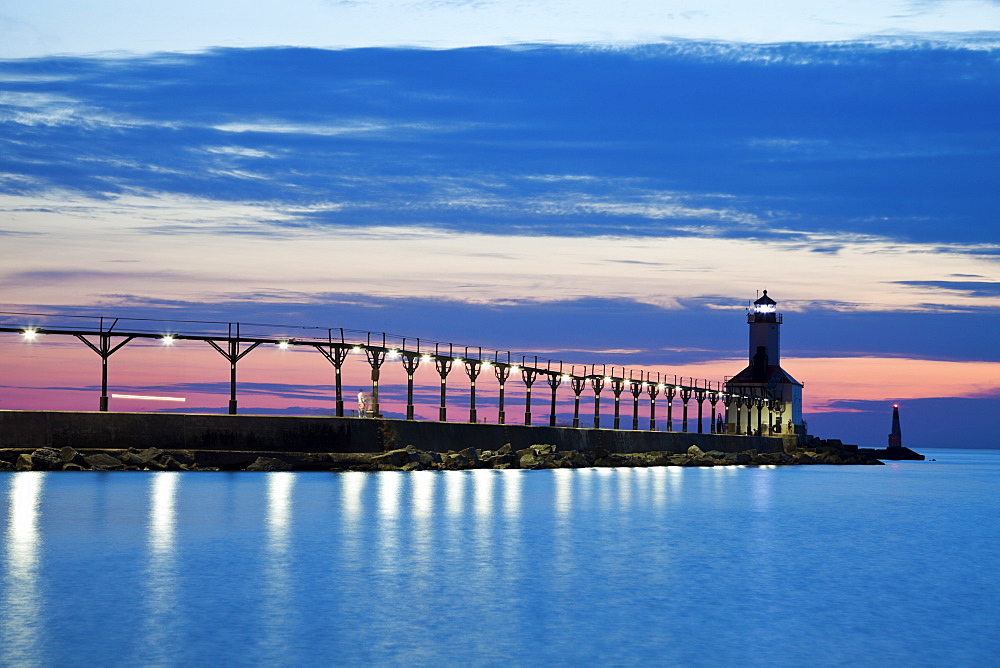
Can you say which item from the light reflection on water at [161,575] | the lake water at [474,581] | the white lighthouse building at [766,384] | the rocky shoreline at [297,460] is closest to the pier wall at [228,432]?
the rocky shoreline at [297,460]

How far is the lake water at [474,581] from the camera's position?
15.8 metres

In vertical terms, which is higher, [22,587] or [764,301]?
[764,301]

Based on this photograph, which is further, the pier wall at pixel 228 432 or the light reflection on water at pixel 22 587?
the pier wall at pixel 228 432

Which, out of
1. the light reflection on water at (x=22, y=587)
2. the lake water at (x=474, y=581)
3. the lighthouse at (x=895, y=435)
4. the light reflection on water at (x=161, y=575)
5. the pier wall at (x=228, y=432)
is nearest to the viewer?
the light reflection on water at (x=22, y=587)

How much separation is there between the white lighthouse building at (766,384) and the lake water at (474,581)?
3133 inches

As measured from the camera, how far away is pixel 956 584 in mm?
23766

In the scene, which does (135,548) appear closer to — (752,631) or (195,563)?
(195,563)

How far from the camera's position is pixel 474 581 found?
22.1 metres

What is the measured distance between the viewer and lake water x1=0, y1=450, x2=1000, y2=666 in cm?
1583

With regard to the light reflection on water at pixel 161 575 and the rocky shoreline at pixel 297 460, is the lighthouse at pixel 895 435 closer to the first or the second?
the rocky shoreline at pixel 297 460

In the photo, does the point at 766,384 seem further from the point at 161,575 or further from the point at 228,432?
the point at 161,575

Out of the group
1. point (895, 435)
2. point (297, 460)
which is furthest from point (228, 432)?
point (895, 435)

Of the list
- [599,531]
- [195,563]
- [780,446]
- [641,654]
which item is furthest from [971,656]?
[780,446]

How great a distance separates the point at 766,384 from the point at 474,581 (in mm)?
104639
